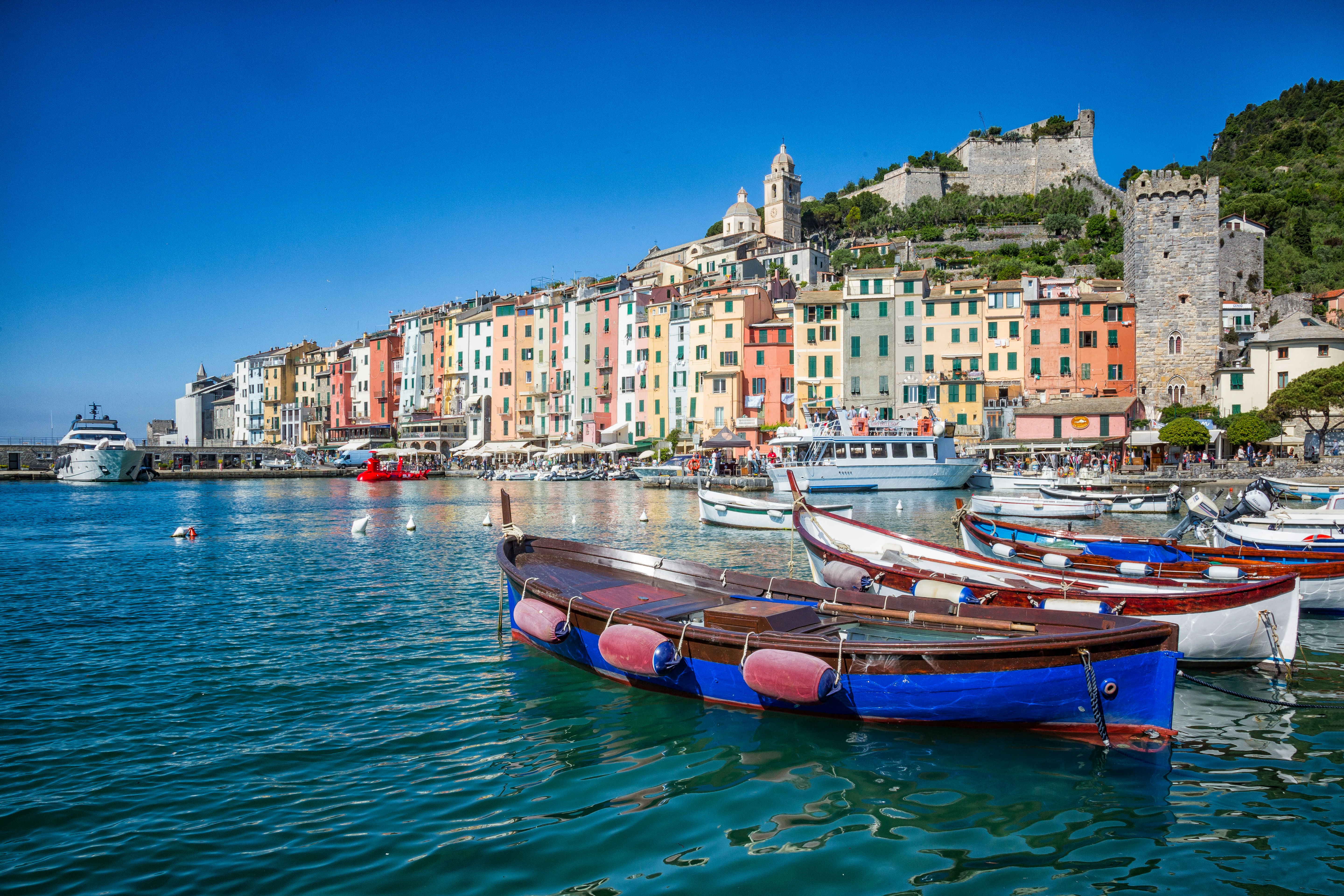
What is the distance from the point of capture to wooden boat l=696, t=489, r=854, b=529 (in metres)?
30.3

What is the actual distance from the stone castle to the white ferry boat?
5718cm

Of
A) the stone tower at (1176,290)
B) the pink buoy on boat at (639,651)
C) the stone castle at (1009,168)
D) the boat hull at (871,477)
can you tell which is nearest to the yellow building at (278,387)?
the stone castle at (1009,168)

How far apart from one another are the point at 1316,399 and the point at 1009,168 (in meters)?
60.8

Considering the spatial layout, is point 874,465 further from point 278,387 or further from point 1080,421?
point 278,387

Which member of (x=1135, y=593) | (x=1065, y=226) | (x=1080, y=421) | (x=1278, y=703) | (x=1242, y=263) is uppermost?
(x=1065, y=226)

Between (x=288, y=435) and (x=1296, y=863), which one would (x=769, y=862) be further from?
(x=288, y=435)

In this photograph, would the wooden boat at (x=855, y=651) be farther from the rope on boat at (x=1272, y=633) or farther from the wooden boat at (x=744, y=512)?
the wooden boat at (x=744, y=512)

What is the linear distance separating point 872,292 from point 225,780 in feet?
188

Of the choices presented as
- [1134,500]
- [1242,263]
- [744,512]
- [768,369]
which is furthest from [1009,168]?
[744,512]

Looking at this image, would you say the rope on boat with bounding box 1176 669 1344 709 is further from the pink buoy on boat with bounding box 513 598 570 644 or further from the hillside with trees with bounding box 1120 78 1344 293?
the hillside with trees with bounding box 1120 78 1344 293

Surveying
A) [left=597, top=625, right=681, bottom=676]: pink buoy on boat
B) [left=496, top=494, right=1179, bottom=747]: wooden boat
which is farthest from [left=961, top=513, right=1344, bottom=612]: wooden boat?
[left=597, top=625, right=681, bottom=676]: pink buoy on boat

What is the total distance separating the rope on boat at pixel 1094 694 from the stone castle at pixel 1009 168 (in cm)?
9603

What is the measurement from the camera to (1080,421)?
5266 centimetres

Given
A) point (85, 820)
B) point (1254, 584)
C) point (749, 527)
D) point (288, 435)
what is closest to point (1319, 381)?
point (749, 527)
